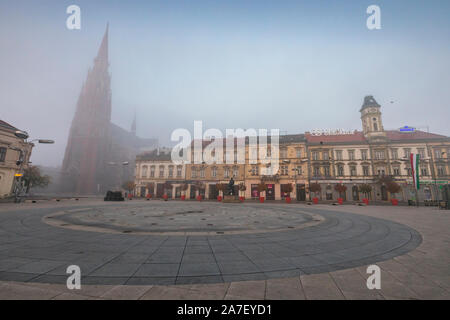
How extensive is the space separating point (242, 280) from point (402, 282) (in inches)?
112

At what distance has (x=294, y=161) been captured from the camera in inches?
1465

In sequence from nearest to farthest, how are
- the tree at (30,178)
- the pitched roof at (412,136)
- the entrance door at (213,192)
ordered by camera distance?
the pitched roof at (412,136) < the tree at (30,178) < the entrance door at (213,192)

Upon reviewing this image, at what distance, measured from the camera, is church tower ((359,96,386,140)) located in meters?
35.8

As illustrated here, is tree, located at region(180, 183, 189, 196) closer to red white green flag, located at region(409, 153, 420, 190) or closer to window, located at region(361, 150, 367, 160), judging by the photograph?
red white green flag, located at region(409, 153, 420, 190)

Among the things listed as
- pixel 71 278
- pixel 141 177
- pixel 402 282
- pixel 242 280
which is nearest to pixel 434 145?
pixel 402 282

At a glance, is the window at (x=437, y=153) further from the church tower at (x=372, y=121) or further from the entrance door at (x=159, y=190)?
the entrance door at (x=159, y=190)

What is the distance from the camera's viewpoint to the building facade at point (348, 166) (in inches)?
1287

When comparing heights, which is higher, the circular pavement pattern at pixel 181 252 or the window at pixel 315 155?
the window at pixel 315 155

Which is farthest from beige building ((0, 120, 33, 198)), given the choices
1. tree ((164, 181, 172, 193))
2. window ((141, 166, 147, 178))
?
tree ((164, 181, 172, 193))

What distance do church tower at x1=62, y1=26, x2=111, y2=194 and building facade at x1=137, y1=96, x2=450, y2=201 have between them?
51.5m

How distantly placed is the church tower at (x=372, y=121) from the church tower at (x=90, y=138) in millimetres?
84402

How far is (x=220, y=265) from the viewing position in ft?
13.2

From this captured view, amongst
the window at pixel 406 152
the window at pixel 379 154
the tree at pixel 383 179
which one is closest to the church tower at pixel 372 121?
the window at pixel 379 154

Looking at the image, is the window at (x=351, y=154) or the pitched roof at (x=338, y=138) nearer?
the window at (x=351, y=154)
